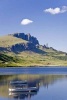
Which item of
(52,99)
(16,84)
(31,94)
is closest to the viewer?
(52,99)

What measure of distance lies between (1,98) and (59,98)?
19988mm

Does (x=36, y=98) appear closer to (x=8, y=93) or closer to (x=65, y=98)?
(x=65, y=98)

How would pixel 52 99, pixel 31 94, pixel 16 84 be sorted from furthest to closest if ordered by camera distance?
pixel 16 84 → pixel 31 94 → pixel 52 99

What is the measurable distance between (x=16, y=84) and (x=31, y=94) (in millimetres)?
32633

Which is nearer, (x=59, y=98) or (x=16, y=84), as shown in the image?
(x=59, y=98)

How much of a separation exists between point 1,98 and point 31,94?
12.9 meters

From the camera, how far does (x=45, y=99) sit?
9212cm

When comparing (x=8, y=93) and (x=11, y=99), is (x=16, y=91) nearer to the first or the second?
(x=8, y=93)

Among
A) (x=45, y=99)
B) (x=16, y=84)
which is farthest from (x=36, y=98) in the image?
(x=16, y=84)

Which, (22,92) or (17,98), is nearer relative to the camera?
(17,98)

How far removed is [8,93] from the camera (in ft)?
354

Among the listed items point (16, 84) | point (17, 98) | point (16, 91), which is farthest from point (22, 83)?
point (17, 98)

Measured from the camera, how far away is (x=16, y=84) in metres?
136

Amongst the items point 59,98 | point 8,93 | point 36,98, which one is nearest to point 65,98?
point 59,98
